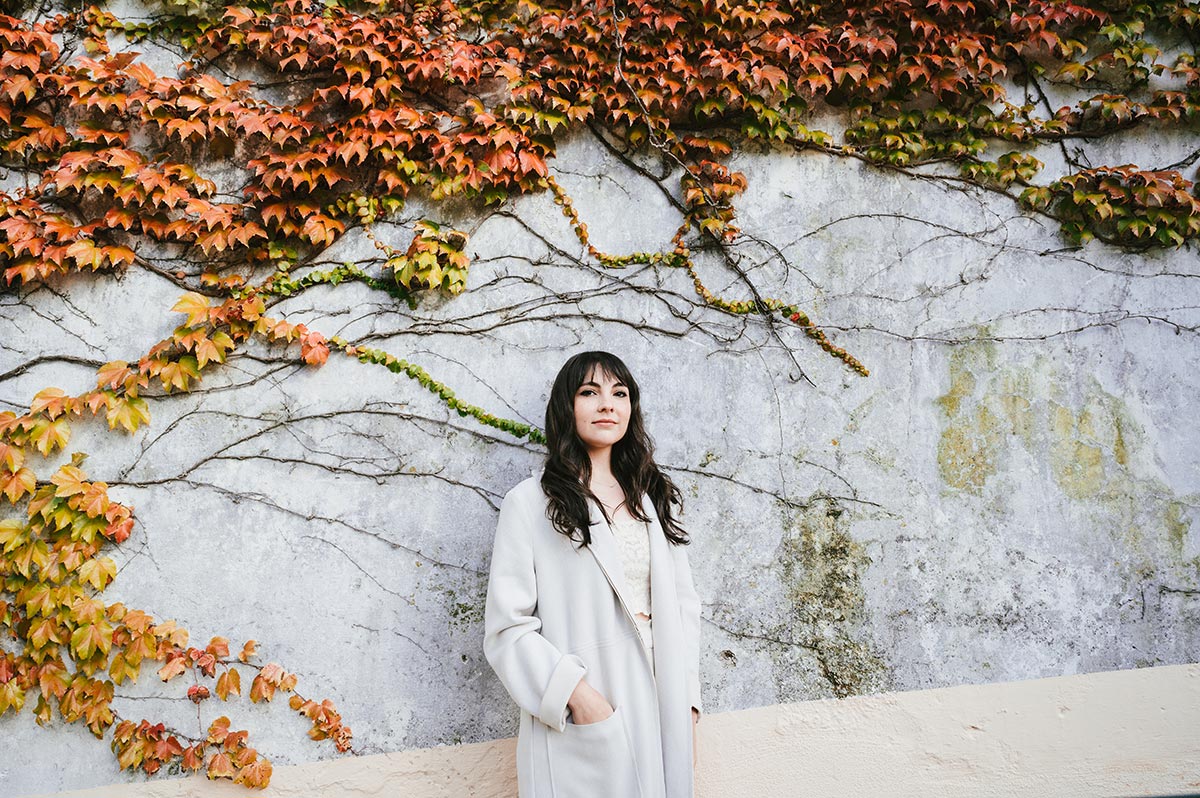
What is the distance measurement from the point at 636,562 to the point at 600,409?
489 millimetres

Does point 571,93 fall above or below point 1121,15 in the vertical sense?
below

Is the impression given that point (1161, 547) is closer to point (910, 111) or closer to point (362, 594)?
point (910, 111)

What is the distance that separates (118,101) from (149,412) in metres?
1.18

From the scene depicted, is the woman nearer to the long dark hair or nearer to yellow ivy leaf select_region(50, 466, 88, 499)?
the long dark hair

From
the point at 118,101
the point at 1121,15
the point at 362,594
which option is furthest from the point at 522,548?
the point at 1121,15

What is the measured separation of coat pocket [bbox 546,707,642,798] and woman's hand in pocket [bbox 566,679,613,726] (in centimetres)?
1

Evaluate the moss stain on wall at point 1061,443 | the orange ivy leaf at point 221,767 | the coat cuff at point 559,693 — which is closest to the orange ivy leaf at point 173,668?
the orange ivy leaf at point 221,767

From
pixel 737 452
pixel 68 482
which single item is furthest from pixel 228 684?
pixel 737 452

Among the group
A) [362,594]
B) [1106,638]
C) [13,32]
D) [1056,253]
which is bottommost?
[1106,638]

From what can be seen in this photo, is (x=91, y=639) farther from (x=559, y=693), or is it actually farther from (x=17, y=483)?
(x=559, y=693)

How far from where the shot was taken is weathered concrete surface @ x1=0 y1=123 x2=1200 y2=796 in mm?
2732

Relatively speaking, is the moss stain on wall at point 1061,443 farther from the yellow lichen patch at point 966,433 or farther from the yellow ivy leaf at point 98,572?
the yellow ivy leaf at point 98,572

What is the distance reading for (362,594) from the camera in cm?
275

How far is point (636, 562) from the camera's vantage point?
2.38 m
